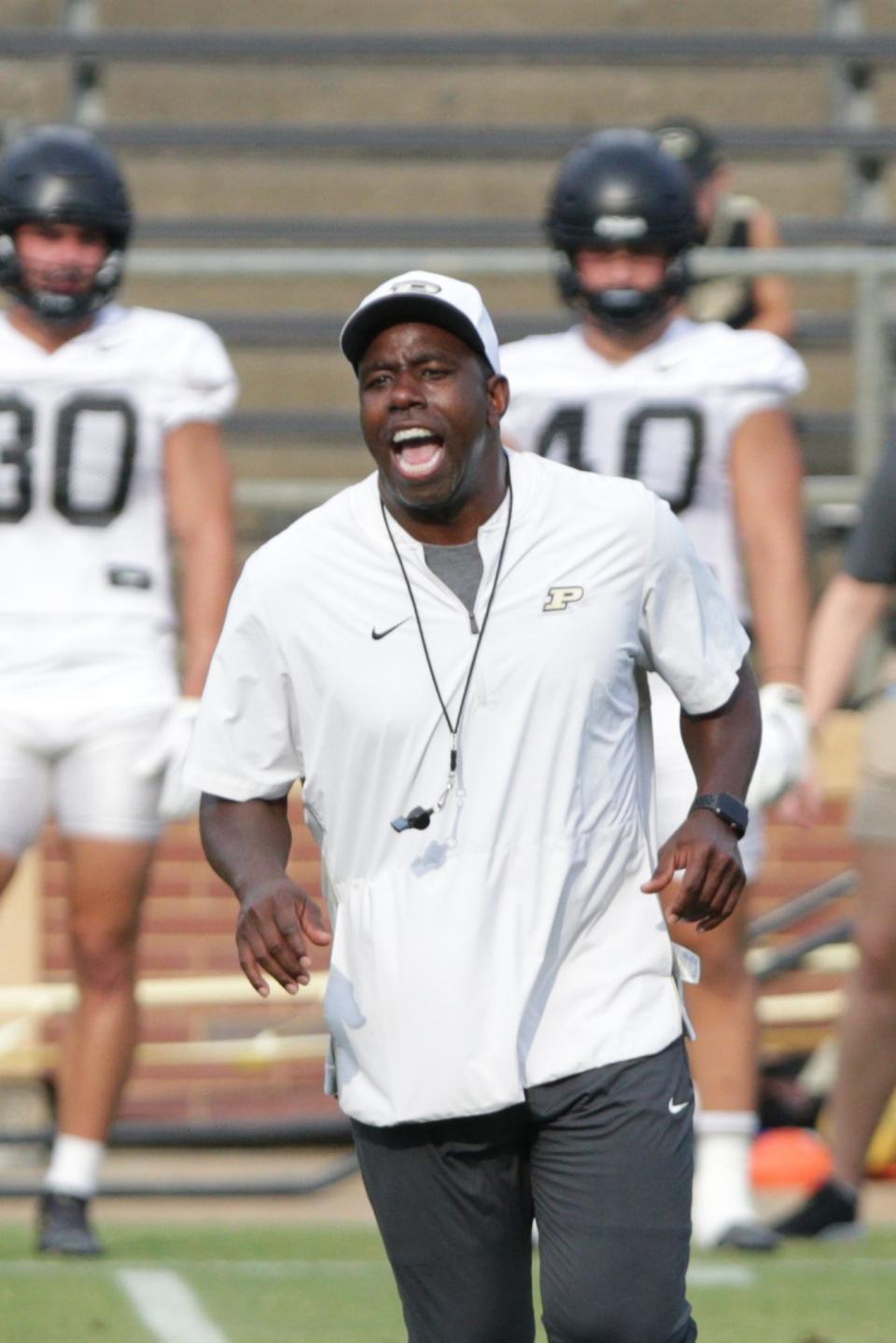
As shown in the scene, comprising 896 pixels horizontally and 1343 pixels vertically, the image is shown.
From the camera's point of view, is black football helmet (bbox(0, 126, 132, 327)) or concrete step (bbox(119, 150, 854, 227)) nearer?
black football helmet (bbox(0, 126, 132, 327))

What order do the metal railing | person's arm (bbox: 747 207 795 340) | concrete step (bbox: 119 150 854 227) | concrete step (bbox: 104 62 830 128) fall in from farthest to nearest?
concrete step (bbox: 104 62 830 128) < concrete step (bbox: 119 150 854 227) < person's arm (bbox: 747 207 795 340) < the metal railing

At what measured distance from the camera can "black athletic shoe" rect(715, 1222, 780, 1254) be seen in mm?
5219

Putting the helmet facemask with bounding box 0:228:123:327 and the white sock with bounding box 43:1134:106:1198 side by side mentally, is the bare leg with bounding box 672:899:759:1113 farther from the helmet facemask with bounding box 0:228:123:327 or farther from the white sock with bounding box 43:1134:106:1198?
the helmet facemask with bounding box 0:228:123:327

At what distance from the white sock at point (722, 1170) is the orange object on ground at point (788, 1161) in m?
0.56

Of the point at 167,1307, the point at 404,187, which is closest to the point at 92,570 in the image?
the point at 167,1307

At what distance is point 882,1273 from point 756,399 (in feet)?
5.81

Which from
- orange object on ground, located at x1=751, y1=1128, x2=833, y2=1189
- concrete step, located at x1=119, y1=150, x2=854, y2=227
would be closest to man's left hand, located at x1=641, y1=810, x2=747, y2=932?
orange object on ground, located at x1=751, y1=1128, x2=833, y2=1189

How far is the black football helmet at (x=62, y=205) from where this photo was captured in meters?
5.31

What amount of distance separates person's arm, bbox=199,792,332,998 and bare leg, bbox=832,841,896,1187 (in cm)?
224

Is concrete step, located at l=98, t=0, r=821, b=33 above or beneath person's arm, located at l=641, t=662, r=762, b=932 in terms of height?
above

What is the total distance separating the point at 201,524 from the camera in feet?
17.6

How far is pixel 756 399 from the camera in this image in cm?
538

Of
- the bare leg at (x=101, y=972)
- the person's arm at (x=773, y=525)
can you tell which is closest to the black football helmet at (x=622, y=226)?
the person's arm at (x=773, y=525)

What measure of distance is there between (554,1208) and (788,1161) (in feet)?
9.67
